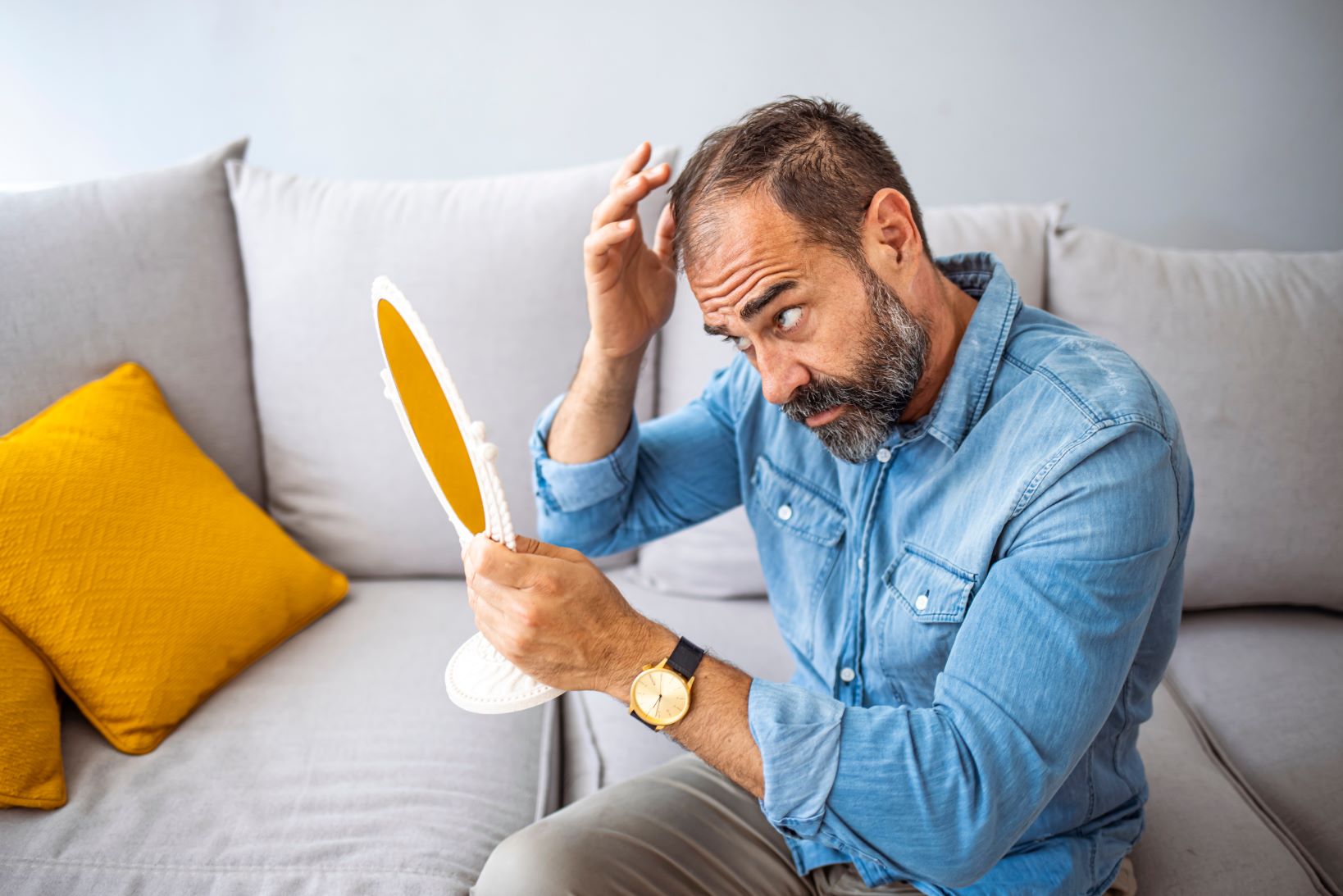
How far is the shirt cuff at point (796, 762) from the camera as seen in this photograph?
796 mm

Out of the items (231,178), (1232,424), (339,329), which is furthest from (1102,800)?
(231,178)

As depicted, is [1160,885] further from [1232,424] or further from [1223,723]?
A: [1232,424]

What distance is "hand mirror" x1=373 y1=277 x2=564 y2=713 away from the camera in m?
0.84

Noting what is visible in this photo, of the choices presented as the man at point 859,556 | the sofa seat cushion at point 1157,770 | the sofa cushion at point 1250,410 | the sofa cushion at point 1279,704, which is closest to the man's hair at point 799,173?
the man at point 859,556

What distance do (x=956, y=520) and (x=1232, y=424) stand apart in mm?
904

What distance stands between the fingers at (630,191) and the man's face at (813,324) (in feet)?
0.35

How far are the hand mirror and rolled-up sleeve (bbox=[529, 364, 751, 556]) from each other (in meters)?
0.33

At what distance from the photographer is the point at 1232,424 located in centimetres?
155

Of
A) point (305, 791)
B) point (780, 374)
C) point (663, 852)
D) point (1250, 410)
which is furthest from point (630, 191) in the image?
point (1250, 410)

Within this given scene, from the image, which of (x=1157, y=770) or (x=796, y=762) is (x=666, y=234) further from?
Result: (x=1157, y=770)

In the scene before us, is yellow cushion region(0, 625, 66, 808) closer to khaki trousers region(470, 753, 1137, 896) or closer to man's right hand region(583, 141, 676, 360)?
khaki trousers region(470, 753, 1137, 896)

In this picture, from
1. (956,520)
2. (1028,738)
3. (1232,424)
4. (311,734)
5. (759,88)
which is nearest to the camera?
(1028,738)

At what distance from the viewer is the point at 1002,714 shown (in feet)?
2.59

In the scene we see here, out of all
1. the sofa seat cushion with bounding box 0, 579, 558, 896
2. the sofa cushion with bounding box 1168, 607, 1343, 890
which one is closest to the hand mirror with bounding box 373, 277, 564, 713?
the sofa seat cushion with bounding box 0, 579, 558, 896
